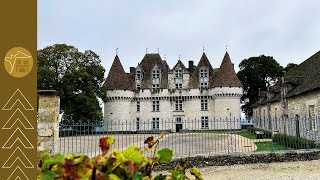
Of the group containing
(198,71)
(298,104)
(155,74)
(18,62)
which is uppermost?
(198,71)

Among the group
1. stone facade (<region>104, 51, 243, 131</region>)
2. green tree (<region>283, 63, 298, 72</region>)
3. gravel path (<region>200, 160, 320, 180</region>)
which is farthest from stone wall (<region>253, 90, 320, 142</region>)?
green tree (<region>283, 63, 298, 72</region>)

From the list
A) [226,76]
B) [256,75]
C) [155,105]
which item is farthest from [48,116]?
[256,75]

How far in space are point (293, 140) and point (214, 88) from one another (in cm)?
3352

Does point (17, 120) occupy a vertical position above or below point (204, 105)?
below

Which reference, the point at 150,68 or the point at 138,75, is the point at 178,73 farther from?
the point at 138,75

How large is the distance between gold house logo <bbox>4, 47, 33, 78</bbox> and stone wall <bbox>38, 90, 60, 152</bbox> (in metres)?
8.42

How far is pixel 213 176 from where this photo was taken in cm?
1120

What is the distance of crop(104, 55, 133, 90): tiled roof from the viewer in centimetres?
4968

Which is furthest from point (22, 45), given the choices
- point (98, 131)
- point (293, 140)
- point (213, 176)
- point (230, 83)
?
point (230, 83)

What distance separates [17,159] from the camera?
4.13ft

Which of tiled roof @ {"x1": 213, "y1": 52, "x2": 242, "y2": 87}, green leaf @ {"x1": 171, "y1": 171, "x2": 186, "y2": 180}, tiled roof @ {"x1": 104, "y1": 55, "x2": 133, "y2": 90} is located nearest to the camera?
green leaf @ {"x1": 171, "y1": 171, "x2": 186, "y2": 180}

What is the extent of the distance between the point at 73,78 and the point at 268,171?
107ft

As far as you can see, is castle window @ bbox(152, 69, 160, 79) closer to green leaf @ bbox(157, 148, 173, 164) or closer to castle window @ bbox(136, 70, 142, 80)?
castle window @ bbox(136, 70, 142, 80)

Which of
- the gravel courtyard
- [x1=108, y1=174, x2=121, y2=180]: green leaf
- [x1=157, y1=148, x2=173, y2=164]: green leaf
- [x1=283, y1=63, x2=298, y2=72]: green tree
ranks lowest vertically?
the gravel courtyard
